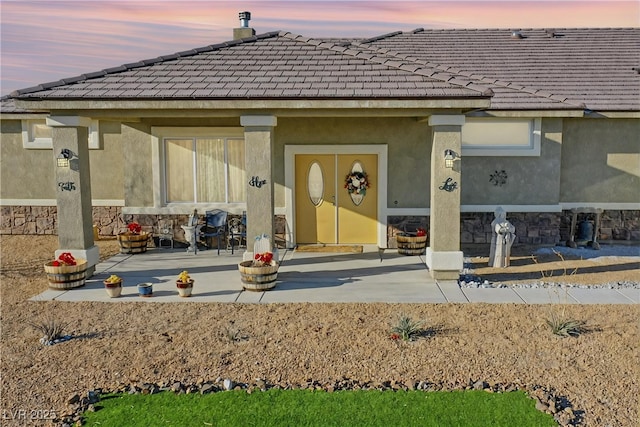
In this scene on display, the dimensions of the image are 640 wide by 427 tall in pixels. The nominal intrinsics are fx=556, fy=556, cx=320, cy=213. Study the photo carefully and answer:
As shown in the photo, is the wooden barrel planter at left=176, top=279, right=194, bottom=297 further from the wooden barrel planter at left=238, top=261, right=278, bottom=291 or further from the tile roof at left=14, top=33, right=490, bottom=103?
the tile roof at left=14, top=33, right=490, bottom=103

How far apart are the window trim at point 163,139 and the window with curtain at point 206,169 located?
95 millimetres

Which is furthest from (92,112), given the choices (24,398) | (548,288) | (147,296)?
(548,288)

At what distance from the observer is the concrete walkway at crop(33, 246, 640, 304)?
9453mm

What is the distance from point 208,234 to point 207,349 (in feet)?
20.6

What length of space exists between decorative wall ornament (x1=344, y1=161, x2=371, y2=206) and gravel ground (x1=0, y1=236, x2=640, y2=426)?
5108 millimetres

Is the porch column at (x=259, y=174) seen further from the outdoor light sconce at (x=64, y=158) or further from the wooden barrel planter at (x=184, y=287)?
the outdoor light sconce at (x=64, y=158)

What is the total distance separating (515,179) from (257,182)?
22.4 ft

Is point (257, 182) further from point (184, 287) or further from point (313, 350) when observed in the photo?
point (313, 350)

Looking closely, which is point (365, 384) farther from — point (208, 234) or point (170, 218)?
point (170, 218)

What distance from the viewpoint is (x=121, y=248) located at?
13.2m

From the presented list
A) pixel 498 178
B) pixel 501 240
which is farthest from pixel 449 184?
pixel 498 178

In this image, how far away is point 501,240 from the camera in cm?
1147

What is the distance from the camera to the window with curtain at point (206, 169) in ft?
45.5

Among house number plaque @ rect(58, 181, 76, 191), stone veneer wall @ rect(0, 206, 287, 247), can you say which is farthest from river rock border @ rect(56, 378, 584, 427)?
stone veneer wall @ rect(0, 206, 287, 247)
